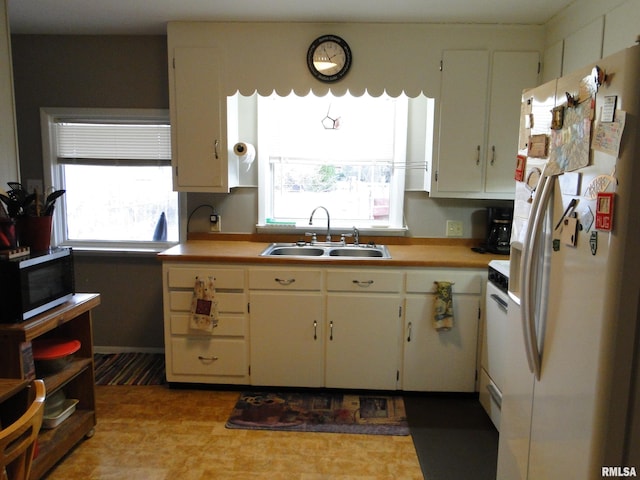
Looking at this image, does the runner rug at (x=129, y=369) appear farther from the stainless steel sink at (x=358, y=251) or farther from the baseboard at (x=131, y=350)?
the stainless steel sink at (x=358, y=251)

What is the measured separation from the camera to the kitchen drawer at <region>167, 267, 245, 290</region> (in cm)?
276

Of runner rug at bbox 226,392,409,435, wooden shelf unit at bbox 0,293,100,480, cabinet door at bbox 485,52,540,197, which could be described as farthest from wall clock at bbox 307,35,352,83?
runner rug at bbox 226,392,409,435

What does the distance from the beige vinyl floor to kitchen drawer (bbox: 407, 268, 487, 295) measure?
2.89 feet

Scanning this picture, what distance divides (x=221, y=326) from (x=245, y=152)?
1.19 meters

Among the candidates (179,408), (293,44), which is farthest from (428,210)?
(179,408)

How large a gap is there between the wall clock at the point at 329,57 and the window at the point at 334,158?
34 cm

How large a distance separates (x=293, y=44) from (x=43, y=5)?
1506mm

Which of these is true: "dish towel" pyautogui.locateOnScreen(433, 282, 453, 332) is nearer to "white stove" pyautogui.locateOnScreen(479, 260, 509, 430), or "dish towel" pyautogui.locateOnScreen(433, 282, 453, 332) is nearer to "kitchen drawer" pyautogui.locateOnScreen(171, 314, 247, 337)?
"white stove" pyautogui.locateOnScreen(479, 260, 509, 430)

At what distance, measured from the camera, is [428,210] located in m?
3.24

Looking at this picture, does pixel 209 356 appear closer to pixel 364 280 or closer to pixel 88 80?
pixel 364 280

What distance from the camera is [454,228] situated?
3.23m

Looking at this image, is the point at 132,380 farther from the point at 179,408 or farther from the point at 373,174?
the point at 373,174

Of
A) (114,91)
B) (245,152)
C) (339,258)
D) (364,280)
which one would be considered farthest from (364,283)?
(114,91)

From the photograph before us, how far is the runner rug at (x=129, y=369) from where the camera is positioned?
3.04 meters
